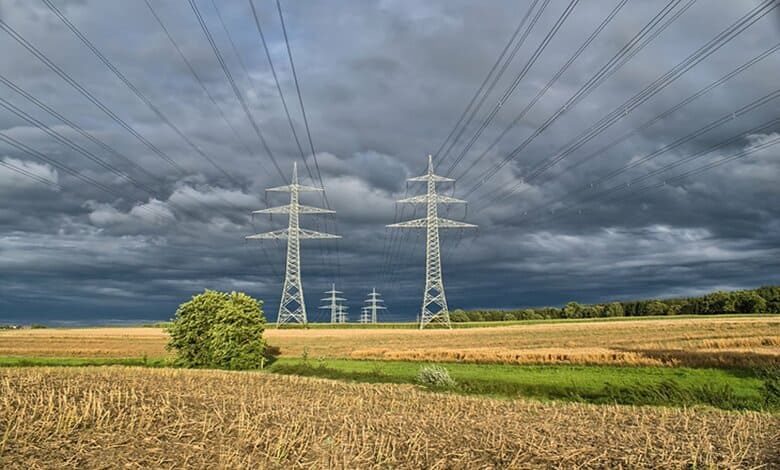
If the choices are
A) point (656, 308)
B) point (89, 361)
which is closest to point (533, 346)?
point (89, 361)

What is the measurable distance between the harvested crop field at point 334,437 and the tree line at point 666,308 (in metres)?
157

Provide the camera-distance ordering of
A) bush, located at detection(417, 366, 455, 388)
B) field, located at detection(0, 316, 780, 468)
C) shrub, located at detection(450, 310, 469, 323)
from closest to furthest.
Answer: field, located at detection(0, 316, 780, 468)
bush, located at detection(417, 366, 455, 388)
shrub, located at detection(450, 310, 469, 323)

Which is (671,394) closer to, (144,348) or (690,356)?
(690,356)

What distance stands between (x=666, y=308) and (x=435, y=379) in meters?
A: 164

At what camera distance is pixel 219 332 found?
60.0 metres

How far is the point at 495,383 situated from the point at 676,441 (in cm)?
2956

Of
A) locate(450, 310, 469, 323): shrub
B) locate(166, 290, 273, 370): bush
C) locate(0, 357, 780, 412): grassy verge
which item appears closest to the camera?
locate(0, 357, 780, 412): grassy verge

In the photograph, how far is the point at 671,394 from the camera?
3556cm

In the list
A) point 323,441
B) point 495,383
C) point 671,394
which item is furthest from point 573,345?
point 323,441

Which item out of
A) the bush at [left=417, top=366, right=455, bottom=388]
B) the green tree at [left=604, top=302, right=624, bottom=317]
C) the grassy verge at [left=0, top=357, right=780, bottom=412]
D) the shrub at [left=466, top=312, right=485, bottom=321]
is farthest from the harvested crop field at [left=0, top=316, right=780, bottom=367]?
the green tree at [left=604, top=302, right=624, bottom=317]

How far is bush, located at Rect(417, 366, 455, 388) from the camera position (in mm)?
42606

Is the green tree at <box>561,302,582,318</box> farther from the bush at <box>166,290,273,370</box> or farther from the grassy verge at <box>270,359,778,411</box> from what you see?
the bush at <box>166,290,273,370</box>

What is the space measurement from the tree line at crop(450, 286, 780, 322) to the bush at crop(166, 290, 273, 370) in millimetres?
119347

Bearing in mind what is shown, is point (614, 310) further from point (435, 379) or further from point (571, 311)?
point (435, 379)
